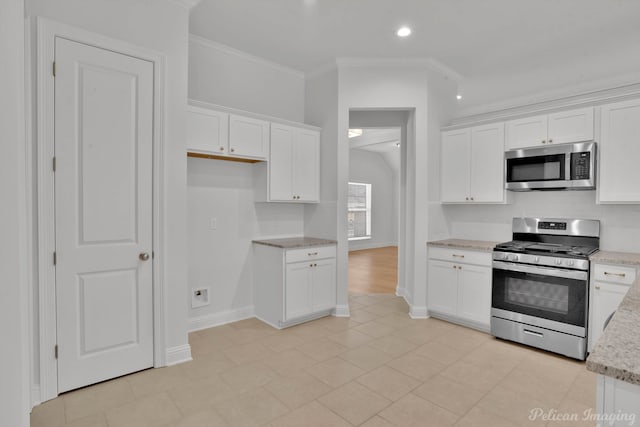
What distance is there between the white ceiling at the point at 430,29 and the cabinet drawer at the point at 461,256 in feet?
7.17

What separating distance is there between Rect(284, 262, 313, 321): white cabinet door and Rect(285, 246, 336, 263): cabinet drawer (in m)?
0.06

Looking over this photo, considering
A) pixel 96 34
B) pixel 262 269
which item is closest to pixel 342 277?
pixel 262 269

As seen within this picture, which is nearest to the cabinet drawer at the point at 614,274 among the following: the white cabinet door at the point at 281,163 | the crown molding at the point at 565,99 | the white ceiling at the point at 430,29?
the crown molding at the point at 565,99

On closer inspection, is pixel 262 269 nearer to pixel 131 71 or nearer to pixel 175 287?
pixel 175 287

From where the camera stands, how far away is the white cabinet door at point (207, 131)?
10.2 ft

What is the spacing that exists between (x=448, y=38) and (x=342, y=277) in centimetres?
281

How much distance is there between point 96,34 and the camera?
236 cm

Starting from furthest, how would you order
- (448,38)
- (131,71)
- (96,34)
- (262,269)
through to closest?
(262,269) → (448,38) → (131,71) → (96,34)

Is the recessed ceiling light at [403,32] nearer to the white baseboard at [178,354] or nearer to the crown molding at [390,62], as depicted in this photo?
the crown molding at [390,62]

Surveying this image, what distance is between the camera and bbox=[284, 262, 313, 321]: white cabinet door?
3533 mm

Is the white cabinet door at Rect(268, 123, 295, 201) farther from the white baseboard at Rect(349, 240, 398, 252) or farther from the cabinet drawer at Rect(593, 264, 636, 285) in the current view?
the white baseboard at Rect(349, 240, 398, 252)

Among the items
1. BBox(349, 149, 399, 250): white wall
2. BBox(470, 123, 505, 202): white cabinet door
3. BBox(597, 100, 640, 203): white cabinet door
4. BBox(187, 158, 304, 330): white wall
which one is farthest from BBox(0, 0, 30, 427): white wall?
BBox(349, 149, 399, 250): white wall

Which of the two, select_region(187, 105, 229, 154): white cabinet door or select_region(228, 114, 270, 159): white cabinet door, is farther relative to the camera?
select_region(228, 114, 270, 159): white cabinet door

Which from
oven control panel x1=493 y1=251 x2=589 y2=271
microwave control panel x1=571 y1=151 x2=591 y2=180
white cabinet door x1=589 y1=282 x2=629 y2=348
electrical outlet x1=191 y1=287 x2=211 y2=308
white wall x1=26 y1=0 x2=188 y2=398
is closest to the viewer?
white wall x1=26 y1=0 x2=188 y2=398
